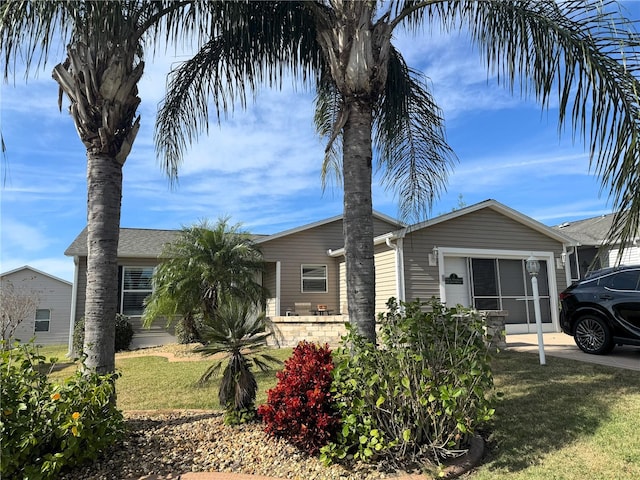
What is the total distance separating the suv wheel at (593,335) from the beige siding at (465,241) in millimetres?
4378

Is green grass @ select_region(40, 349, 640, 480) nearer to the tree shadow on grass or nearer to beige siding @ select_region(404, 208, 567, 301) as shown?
the tree shadow on grass

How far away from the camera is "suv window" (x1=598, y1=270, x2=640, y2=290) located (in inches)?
335

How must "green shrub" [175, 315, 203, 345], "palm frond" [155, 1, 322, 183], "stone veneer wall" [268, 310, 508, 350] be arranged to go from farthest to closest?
"green shrub" [175, 315, 203, 345], "stone veneer wall" [268, 310, 508, 350], "palm frond" [155, 1, 322, 183]

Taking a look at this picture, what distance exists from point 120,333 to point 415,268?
1014 centimetres

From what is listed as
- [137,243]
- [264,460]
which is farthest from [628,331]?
[137,243]

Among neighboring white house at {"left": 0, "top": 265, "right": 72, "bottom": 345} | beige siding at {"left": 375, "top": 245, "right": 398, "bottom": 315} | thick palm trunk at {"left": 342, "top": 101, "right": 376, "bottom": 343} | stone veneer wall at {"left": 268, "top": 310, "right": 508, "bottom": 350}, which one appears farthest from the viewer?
neighboring white house at {"left": 0, "top": 265, "right": 72, "bottom": 345}

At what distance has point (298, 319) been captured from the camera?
509 inches

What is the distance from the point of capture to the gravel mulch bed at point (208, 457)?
12.6 ft

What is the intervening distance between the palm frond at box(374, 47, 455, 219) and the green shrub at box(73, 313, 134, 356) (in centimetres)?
1115

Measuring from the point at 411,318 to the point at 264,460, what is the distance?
6.51 feet

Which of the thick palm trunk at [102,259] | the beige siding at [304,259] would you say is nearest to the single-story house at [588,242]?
the beige siding at [304,259]

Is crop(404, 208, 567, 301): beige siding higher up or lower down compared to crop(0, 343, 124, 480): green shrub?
higher up

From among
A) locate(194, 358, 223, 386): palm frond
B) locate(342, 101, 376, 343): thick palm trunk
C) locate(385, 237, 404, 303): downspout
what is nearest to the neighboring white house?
locate(385, 237, 404, 303): downspout

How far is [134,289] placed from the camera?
16.3 metres
